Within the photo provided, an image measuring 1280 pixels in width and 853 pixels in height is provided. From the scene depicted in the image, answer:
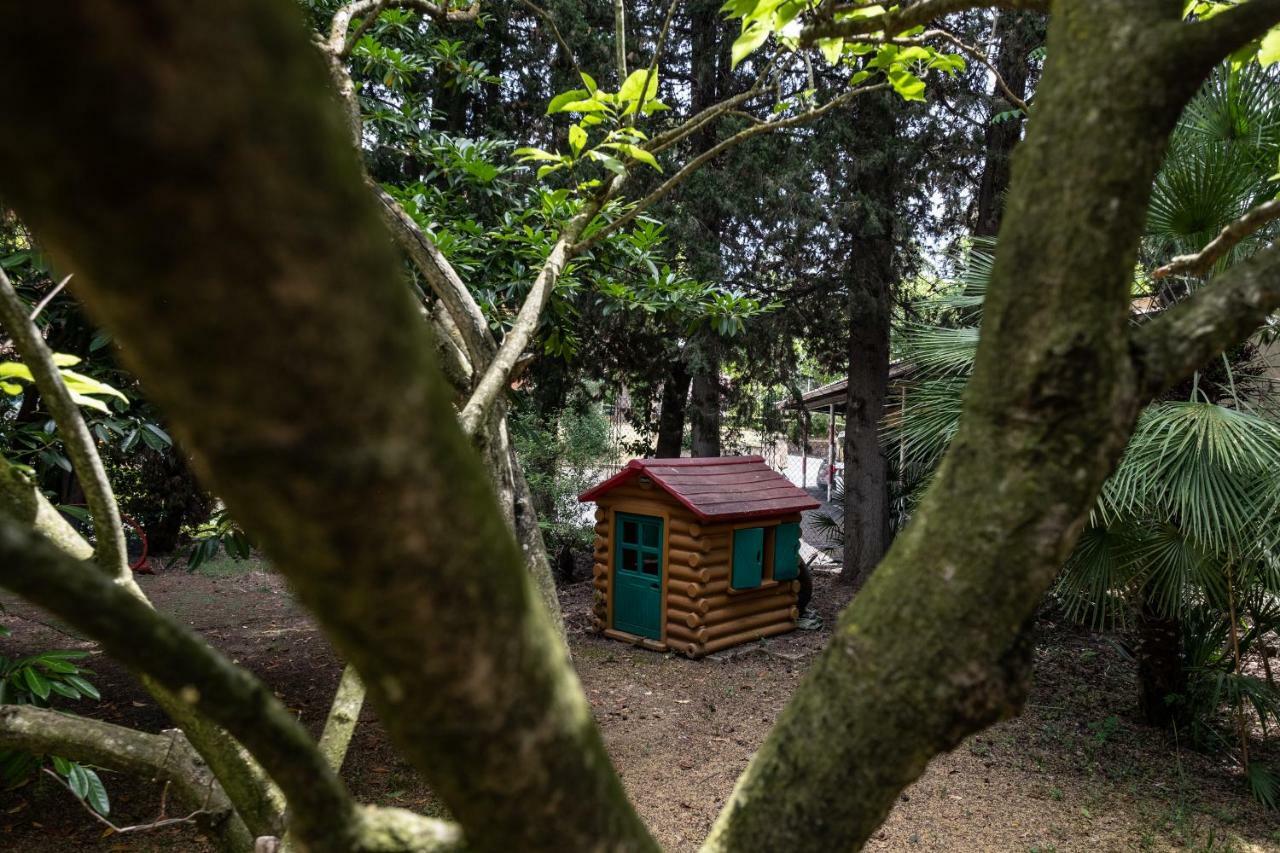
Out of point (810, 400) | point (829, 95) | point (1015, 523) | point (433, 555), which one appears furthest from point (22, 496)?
point (810, 400)

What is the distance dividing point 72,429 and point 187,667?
2.24 feet

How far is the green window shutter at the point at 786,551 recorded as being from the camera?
895 cm

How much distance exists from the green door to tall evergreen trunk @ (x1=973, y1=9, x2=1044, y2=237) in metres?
4.86

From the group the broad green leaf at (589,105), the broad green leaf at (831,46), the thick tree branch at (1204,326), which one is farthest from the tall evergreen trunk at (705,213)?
the thick tree branch at (1204,326)

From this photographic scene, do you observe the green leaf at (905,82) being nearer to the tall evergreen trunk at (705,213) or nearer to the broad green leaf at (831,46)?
the broad green leaf at (831,46)

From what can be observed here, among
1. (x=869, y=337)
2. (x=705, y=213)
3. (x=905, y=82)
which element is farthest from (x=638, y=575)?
(x=905, y=82)

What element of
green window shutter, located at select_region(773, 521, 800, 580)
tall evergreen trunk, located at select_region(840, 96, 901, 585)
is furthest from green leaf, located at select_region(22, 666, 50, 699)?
tall evergreen trunk, located at select_region(840, 96, 901, 585)

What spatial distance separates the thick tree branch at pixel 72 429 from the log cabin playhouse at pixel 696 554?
22.4ft

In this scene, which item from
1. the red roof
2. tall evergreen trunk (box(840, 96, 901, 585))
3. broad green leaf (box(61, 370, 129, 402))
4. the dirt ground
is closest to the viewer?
broad green leaf (box(61, 370, 129, 402))

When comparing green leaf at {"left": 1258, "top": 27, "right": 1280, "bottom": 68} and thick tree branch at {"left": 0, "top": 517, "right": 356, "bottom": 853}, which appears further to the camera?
green leaf at {"left": 1258, "top": 27, "right": 1280, "bottom": 68}

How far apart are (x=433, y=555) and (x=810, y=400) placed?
486 inches

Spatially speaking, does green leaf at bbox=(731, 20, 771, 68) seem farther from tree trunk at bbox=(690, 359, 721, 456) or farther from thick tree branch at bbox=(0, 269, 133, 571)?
tree trunk at bbox=(690, 359, 721, 456)

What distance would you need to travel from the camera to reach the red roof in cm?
818

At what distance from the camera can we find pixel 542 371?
1043cm
